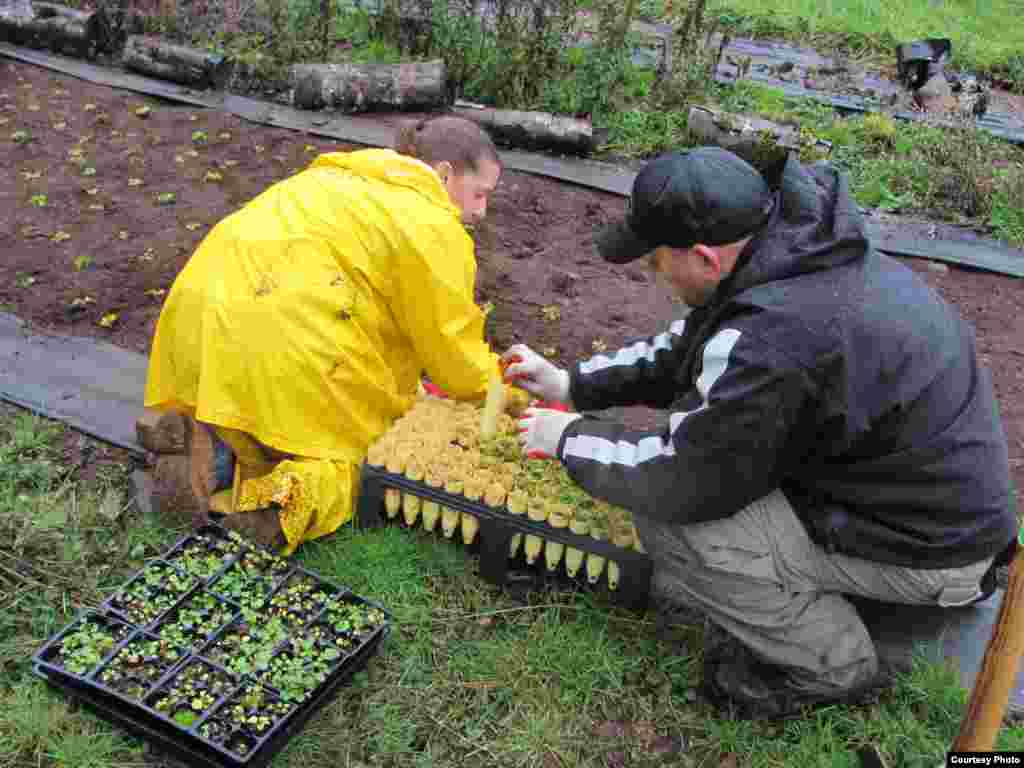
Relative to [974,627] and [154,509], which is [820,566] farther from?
[154,509]

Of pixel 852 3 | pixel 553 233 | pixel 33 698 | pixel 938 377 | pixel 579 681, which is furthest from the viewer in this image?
pixel 852 3

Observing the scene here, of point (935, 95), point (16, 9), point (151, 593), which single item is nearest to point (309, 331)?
point (151, 593)

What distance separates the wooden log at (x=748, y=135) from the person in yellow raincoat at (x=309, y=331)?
10.5ft

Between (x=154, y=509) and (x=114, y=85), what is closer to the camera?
(x=154, y=509)

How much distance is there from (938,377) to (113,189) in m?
4.43

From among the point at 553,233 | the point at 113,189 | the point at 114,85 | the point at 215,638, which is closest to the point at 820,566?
the point at 215,638

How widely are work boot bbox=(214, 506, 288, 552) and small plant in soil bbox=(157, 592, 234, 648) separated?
0.25 meters

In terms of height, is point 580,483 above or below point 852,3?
below

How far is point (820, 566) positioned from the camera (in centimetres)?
249

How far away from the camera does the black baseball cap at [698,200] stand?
2.23 metres

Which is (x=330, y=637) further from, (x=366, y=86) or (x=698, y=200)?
(x=366, y=86)

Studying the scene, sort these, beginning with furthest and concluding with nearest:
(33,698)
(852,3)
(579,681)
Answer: (852,3), (579,681), (33,698)

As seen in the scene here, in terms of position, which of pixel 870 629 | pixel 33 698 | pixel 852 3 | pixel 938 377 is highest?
pixel 852 3

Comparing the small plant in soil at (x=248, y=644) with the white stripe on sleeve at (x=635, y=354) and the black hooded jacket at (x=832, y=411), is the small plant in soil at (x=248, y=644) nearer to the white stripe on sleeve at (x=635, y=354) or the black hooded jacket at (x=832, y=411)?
the black hooded jacket at (x=832, y=411)
